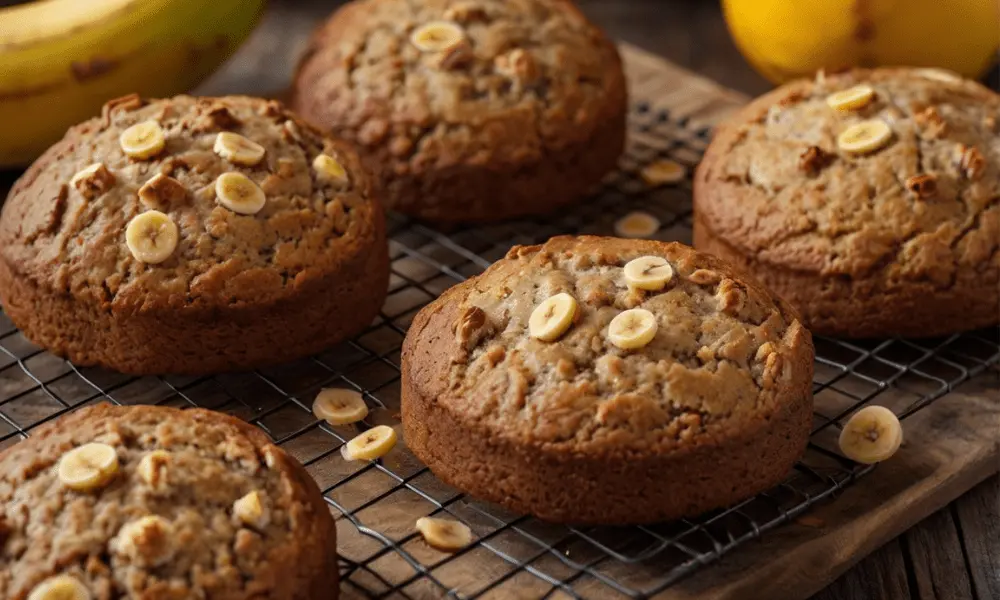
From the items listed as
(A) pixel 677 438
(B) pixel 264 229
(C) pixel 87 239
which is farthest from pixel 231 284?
(A) pixel 677 438

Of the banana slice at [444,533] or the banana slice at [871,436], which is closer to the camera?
the banana slice at [444,533]

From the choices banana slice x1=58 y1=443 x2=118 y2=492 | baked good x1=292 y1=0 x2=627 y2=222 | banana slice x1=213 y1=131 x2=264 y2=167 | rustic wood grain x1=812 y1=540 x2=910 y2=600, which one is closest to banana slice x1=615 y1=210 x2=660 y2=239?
baked good x1=292 y1=0 x2=627 y2=222

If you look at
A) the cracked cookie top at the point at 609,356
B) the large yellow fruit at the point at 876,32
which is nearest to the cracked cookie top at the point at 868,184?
the cracked cookie top at the point at 609,356

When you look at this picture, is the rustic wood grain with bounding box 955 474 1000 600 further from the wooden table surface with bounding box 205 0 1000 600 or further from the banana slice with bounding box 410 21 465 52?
the banana slice with bounding box 410 21 465 52

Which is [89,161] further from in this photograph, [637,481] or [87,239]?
[637,481]

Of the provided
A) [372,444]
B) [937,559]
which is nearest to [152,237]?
[372,444]

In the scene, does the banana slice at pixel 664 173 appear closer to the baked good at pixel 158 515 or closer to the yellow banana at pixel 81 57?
the yellow banana at pixel 81 57

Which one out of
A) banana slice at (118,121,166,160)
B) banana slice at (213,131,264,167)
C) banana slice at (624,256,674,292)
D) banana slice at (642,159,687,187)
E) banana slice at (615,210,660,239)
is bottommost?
banana slice at (615,210,660,239)
